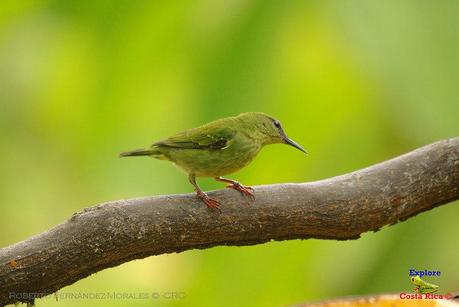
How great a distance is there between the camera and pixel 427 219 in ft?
18.2

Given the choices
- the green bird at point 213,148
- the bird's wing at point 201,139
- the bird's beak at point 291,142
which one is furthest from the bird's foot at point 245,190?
the bird's beak at point 291,142

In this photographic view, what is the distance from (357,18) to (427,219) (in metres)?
1.51

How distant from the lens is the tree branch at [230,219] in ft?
11.3

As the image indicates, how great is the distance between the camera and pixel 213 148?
15.7 feet

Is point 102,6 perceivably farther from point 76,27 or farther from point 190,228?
point 190,228

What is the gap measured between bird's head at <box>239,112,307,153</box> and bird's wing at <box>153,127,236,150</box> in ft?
0.50

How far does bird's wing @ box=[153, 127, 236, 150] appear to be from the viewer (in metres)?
4.81

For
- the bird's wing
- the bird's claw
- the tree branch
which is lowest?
the tree branch

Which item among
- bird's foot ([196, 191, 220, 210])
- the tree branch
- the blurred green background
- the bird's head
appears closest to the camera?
the tree branch

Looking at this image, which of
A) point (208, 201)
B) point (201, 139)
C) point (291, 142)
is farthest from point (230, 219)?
point (291, 142)

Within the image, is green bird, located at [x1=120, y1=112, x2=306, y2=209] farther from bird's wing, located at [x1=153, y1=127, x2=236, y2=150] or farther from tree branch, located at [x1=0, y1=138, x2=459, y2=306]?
tree branch, located at [x1=0, y1=138, x2=459, y2=306]

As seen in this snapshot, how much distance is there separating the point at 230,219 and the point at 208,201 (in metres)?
0.13

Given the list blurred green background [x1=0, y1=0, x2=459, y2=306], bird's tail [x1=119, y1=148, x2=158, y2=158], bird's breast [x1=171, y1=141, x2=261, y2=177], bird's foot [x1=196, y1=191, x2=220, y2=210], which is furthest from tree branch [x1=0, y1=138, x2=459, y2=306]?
bird's tail [x1=119, y1=148, x2=158, y2=158]

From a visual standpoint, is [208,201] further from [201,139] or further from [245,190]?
[201,139]
